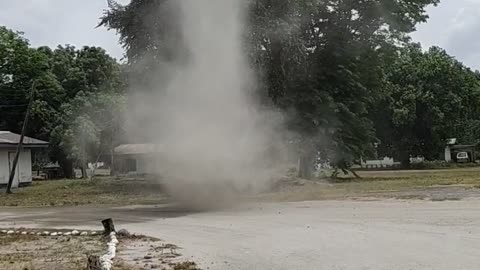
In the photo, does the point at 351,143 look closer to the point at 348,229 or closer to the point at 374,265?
the point at 348,229

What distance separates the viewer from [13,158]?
41.2m

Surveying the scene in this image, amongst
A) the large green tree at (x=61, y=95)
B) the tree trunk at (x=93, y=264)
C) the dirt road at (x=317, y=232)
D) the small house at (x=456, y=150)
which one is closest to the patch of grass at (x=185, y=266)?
the dirt road at (x=317, y=232)

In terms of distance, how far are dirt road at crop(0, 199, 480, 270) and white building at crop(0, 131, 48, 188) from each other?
18.6 meters

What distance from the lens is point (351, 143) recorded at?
3762 centimetres

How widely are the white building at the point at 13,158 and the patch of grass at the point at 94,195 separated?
156 inches

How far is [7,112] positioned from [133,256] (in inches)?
1897

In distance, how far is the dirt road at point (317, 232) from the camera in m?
10.1

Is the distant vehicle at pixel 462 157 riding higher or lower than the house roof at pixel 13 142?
lower

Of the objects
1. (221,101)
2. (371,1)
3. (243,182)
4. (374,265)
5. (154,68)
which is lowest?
(374,265)

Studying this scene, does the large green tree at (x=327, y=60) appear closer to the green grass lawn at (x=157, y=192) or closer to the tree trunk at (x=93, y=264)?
the green grass lawn at (x=157, y=192)

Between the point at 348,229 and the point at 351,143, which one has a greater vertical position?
the point at 351,143

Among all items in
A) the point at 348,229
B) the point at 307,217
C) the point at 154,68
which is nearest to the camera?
the point at 348,229

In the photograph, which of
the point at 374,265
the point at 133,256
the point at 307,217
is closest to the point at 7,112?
the point at 307,217

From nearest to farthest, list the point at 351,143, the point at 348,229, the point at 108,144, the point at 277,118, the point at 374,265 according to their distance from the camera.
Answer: the point at 374,265 < the point at 348,229 < the point at 277,118 < the point at 351,143 < the point at 108,144
